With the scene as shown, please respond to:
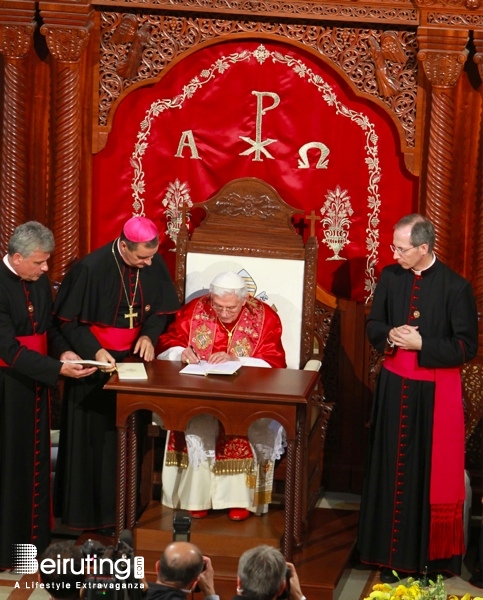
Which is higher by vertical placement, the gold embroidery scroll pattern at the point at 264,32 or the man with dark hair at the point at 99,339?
the gold embroidery scroll pattern at the point at 264,32

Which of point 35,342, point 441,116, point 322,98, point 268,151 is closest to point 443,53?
point 441,116

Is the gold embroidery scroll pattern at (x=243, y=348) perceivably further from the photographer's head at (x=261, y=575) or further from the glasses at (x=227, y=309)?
the photographer's head at (x=261, y=575)

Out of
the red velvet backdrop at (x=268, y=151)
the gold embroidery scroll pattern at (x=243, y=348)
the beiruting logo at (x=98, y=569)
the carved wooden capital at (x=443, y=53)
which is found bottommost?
the beiruting logo at (x=98, y=569)

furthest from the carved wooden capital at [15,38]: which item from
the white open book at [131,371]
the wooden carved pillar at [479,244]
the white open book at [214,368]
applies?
the wooden carved pillar at [479,244]

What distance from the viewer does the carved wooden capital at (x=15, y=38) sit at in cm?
805

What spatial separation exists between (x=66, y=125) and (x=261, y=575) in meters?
4.38

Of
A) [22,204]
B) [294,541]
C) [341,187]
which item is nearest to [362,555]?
[294,541]

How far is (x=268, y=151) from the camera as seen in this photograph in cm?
840

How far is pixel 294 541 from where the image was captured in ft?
23.9

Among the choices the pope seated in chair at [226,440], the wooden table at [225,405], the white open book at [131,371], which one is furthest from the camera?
the pope seated in chair at [226,440]

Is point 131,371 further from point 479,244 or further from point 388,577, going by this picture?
point 479,244

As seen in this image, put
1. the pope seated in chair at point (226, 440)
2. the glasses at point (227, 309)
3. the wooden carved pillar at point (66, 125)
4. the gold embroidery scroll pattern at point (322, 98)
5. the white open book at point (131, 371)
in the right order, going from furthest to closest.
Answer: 1. the gold embroidery scroll pattern at point (322, 98)
2. the wooden carved pillar at point (66, 125)
3. the glasses at point (227, 309)
4. the pope seated in chair at point (226, 440)
5. the white open book at point (131, 371)

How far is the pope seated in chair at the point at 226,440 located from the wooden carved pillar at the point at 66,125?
1.18 m

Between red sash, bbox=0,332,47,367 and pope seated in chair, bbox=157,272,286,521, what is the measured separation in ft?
2.32
